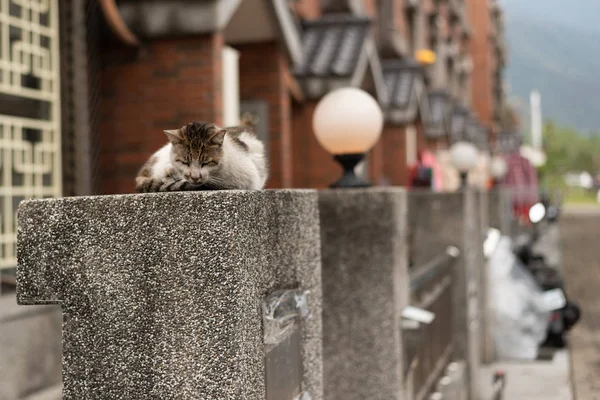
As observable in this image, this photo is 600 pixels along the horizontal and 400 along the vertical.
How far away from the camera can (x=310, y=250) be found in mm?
2760

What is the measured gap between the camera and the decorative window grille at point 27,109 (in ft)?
19.9

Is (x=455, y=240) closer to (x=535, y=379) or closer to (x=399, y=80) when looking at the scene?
(x=535, y=379)

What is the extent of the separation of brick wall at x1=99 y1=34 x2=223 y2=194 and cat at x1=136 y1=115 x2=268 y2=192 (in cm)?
525

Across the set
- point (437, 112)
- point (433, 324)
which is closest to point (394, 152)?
point (437, 112)

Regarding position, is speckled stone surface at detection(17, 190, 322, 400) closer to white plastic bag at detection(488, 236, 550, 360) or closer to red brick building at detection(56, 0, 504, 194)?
red brick building at detection(56, 0, 504, 194)

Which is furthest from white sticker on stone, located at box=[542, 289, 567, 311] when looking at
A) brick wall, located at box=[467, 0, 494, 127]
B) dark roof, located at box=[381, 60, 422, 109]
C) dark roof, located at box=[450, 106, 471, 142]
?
brick wall, located at box=[467, 0, 494, 127]

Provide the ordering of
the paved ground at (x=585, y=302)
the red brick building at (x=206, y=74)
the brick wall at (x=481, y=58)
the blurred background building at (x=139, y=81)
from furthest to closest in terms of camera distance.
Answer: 1. the brick wall at (x=481, y=58)
2. the paved ground at (x=585, y=302)
3. the red brick building at (x=206, y=74)
4. the blurred background building at (x=139, y=81)

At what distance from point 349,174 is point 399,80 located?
1330cm

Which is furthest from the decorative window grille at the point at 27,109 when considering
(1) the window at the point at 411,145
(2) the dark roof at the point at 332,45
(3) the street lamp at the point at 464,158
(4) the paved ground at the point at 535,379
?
(1) the window at the point at 411,145

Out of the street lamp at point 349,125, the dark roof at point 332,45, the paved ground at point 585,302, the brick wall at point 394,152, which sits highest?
the dark roof at point 332,45

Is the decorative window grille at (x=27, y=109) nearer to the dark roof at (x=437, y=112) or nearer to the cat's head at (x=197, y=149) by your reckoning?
the cat's head at (x=197, y=149)

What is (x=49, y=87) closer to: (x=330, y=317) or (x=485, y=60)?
(x=330, y=317)

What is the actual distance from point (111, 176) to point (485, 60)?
3636cm

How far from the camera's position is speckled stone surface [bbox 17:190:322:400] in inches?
76.2
